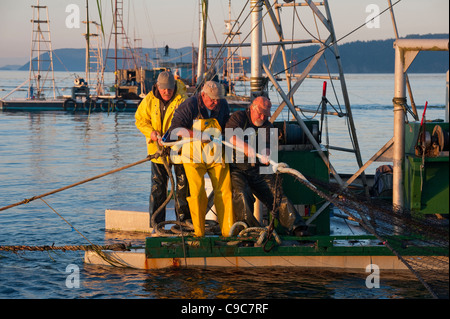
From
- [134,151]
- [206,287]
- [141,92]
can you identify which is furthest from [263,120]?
[141,92]

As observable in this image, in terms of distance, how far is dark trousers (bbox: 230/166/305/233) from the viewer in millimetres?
9312

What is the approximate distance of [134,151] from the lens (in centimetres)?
3133

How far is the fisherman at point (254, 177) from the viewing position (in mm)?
8984

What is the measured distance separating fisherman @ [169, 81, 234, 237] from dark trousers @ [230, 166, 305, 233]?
143 mm

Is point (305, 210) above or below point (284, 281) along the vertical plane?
above

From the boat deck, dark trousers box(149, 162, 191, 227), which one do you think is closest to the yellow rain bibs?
the boat deck

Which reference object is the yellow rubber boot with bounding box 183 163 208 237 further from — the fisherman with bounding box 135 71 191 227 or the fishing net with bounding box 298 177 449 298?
the fishing net with bounding box 298 177 449 298

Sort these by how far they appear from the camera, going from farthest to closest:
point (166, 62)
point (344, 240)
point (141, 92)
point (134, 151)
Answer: point (166, 62)
point (141, 92)
point (134, 151)
point (344, 240)

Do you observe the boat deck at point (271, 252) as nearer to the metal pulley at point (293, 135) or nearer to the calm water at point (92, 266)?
the calm water at point (92, 266)

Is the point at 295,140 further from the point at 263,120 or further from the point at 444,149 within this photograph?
the point at 444,149

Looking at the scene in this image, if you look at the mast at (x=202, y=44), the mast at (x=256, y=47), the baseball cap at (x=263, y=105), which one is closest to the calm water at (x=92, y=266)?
the baseball cap at (x=263, y=105)

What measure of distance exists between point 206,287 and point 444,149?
371cm

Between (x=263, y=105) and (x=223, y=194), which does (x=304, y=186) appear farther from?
(x=263, y=105)

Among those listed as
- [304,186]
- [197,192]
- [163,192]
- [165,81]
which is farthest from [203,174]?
[304,186]
